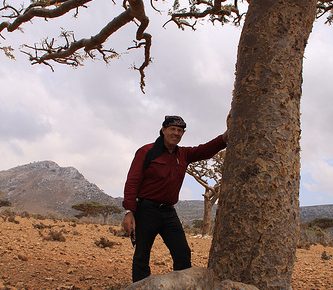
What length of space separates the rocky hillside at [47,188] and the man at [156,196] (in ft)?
187

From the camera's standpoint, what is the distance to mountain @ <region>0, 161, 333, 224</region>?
65.8m

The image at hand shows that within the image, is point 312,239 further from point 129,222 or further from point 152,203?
point 129,222

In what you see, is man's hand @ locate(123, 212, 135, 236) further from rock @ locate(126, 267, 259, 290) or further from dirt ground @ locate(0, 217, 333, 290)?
dirt ground @ locate(0, 217, 333, 290)

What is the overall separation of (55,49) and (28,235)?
4.25 meters

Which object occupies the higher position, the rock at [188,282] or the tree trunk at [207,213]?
the tree trunk at [207,213]

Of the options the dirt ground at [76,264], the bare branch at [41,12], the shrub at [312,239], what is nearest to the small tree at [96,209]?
the shrub at [312,239]

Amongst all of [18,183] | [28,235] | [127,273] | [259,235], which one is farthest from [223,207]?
[18,183]

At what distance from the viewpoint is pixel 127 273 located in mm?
6438

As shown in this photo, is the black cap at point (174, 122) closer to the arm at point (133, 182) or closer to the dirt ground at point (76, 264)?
the arm at point (133, 182)

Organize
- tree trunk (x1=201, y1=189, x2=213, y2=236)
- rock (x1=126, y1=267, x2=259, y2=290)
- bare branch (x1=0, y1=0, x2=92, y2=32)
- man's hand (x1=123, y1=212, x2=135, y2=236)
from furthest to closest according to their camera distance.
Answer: tree trunk (x1=201, y1=189, x2=213, y2=236)
bare branch (x1=0, y1=0, x2=92, y2=32)
man's hand (x1=123, y1=212, x2=135, y2=236)
rock (x1=126, y1=267, x2=259, y2=290)

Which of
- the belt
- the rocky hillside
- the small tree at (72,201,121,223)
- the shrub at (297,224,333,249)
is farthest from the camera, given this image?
the rocky hillside

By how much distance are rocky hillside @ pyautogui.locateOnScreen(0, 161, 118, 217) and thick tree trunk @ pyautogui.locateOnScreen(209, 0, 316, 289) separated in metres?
58.3

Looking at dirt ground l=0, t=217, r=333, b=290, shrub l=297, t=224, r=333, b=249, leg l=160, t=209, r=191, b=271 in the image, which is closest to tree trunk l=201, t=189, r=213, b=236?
shrub l=297, t=224, r=333, b=249

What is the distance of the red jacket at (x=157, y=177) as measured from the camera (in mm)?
3814
